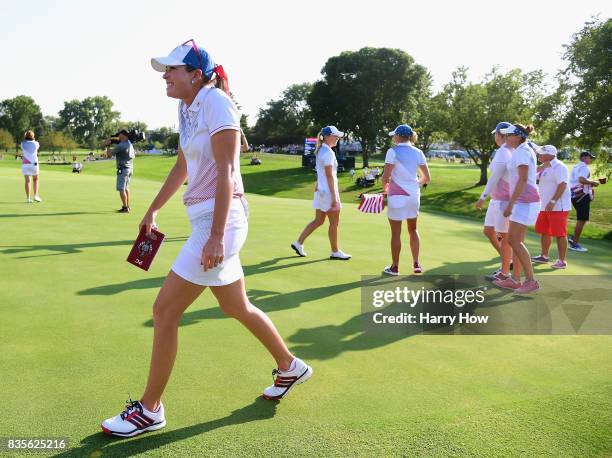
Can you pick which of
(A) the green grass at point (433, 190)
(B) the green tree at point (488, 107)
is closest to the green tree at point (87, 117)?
(A) the green grass at point (433, 190)

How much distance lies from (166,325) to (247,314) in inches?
20.3

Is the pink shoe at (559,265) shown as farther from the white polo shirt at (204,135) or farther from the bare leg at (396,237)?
the white polo shirt at (204,135)

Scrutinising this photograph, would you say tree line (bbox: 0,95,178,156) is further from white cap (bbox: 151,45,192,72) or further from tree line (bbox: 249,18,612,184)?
white cap (bbox: 151,45,192,72)

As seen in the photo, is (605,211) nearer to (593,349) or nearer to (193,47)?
(593,349)

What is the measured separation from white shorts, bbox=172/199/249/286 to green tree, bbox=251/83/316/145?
116 meters

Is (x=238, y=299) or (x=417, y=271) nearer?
(x=238, y=299)

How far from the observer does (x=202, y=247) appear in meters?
3.17

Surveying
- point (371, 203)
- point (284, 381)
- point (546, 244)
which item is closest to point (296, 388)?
point (284, 381)

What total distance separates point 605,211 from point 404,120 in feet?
102

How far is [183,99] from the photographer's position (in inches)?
130

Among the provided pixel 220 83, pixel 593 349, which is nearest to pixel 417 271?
pixel 593 349

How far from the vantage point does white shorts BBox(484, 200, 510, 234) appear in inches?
299

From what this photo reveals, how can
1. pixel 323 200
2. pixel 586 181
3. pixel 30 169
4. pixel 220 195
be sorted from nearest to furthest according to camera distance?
1. pixel 220 195
2. pixel 323 200
3. pixel 586 181
4. pixel 30 169

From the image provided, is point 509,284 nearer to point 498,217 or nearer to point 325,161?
point 498,217
